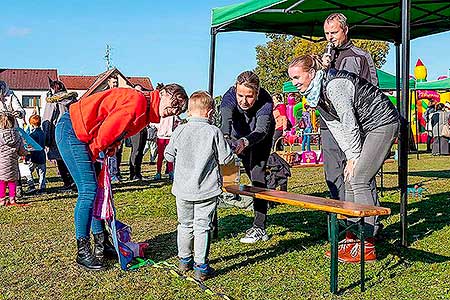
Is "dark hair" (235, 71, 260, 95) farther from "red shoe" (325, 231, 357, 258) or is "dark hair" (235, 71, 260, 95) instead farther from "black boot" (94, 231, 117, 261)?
"black boot" (94, 231, 117, 261)

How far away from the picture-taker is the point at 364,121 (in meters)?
4.86

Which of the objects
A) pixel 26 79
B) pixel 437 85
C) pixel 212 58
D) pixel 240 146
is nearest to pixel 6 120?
pixel 212 58

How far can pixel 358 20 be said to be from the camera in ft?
30.5

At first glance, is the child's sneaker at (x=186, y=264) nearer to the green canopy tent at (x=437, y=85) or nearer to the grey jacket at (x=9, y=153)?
the grey jacket at (x=9, y=153)

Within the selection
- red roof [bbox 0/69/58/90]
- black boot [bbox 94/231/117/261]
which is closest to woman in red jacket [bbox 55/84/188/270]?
black boot [bbox 94/231/117/261]

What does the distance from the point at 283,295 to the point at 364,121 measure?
153 cm

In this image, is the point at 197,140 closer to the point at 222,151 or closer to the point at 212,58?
the point at 222,151

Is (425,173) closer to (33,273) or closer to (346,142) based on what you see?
(346,142)

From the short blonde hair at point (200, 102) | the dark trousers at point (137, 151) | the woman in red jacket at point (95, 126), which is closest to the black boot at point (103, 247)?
the woman in red jacket at point (95, 126)

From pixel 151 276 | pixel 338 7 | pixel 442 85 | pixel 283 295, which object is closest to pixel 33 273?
pixel 151 276

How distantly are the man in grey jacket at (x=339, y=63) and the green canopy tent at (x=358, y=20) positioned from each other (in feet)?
1.19

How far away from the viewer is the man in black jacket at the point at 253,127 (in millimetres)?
5859

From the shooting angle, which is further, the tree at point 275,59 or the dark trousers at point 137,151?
the tree at point 275,59

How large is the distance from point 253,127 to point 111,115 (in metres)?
1.73
